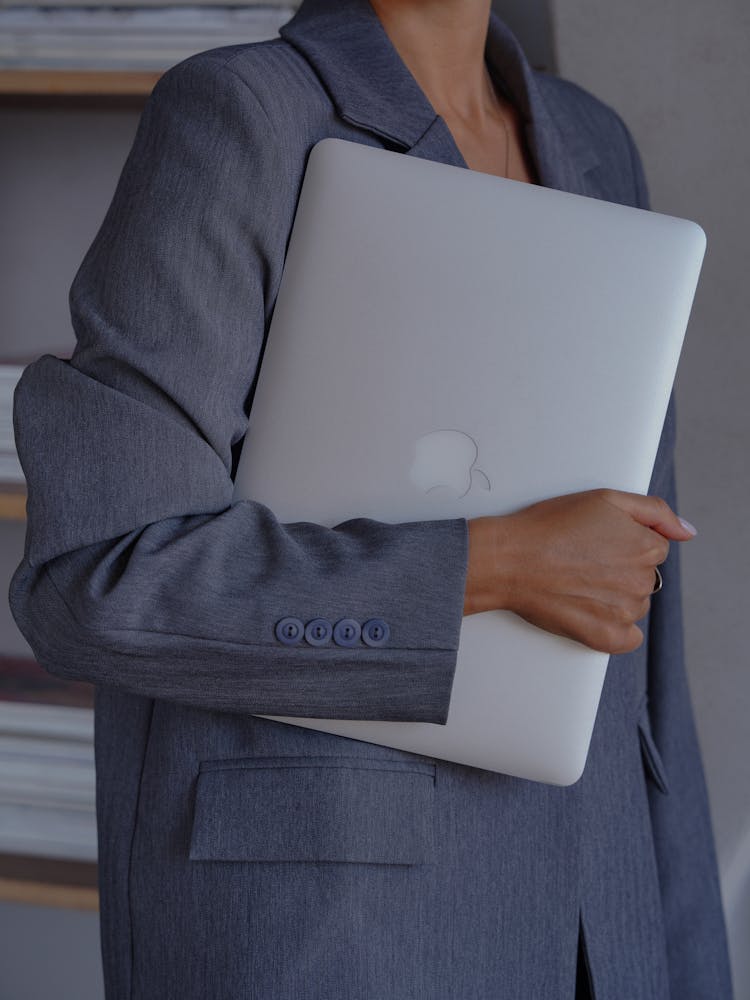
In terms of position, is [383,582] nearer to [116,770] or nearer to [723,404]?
[116,770]

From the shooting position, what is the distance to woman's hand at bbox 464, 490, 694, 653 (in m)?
0.68

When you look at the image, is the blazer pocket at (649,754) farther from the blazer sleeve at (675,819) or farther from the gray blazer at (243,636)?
the gray blazer at (243,636)

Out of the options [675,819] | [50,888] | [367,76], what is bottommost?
[50,888]

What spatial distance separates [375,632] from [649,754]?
0.49 meters

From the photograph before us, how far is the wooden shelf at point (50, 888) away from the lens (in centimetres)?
134

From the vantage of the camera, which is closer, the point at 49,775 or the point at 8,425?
the point at 8,425

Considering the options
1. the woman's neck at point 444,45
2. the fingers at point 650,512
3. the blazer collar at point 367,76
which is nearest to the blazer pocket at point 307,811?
the fingers at point 650,512

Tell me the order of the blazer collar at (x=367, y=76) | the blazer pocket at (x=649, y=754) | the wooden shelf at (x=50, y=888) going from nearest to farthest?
the blazer collar at (x=367, y=76)
the blazer pocket at (x=649, y=754)
the wooden shelf at (x=50, y=888)

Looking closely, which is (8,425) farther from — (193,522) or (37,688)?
(193,522)

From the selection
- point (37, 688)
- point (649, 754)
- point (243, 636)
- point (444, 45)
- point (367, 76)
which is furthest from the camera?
point (37, 688)

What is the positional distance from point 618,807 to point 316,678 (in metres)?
0.38

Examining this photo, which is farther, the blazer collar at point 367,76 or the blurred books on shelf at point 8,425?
the blurred books on shelf at point 8,425

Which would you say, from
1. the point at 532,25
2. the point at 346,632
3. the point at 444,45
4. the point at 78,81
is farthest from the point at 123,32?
the point at 346,632

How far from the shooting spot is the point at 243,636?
2.16 ft
